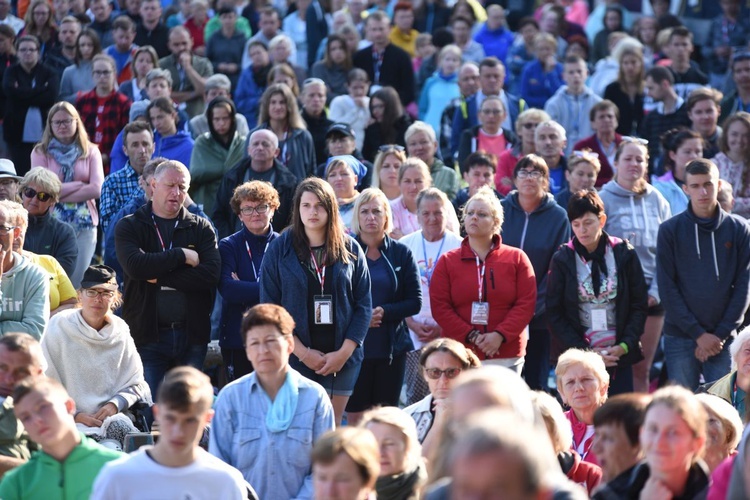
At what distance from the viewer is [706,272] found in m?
8.16

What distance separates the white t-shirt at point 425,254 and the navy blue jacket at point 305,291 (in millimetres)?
1061

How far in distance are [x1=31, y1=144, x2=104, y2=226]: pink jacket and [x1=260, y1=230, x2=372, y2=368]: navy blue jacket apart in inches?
108

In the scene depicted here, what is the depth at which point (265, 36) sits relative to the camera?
46.2 ft

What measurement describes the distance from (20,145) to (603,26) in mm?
7710

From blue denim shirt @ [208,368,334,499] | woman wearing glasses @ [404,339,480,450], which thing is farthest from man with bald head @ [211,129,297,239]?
blue denim shirt @ [208,368,334,499]

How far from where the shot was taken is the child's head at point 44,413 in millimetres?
4672

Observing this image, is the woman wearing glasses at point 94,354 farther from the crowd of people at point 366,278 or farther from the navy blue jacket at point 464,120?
the navy blue jacket at point 464,120

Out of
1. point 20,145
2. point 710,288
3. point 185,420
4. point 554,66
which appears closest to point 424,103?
point 554,66

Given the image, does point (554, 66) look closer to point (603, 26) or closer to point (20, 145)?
point (603, 26)

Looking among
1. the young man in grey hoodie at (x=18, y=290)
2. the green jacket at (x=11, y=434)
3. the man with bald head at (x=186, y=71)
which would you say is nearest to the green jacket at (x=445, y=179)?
the man with bald head at (x=186, y=71)

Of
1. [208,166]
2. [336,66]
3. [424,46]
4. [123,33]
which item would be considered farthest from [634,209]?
[123,33]

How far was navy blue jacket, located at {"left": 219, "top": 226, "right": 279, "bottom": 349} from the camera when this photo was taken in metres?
7.68

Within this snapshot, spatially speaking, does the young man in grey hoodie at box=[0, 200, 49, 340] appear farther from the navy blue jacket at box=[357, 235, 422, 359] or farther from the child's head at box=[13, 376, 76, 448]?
the child's head at box=[13, 376, 76, 448]

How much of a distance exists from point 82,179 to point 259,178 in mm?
1424
